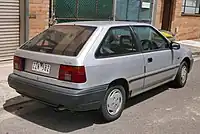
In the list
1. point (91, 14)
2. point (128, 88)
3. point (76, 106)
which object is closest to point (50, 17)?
point (91, 14)

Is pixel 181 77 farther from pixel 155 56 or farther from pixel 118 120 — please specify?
pixel 118 120

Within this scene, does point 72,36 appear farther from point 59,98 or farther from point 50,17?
point 50,17

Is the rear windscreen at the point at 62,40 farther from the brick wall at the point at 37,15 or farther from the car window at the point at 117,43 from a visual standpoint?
the brick wall at the point at 37,15

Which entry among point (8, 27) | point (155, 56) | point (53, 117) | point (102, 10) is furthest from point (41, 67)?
point (102, 10)

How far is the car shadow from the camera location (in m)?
4.23

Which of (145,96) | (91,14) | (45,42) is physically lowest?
(145,96)

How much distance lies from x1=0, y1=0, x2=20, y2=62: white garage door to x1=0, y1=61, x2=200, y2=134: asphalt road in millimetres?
2879

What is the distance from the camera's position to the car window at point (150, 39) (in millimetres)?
5074

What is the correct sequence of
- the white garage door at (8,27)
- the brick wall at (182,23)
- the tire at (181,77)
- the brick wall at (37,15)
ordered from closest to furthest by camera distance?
the tire at (181,77)
the white garage door at (8,27)
the brick wall at (37,15)
the brick wall at (182,23)

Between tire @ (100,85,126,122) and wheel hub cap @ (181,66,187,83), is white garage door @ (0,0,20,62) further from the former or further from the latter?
wheel hub cap @ (181,66,187,83)

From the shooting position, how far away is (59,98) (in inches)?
151

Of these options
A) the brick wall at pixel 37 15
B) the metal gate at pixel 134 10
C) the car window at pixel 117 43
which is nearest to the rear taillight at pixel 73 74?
the car window at pixel 117 43

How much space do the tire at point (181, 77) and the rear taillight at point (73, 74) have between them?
3181 millimetres

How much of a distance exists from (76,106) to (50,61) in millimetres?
734
